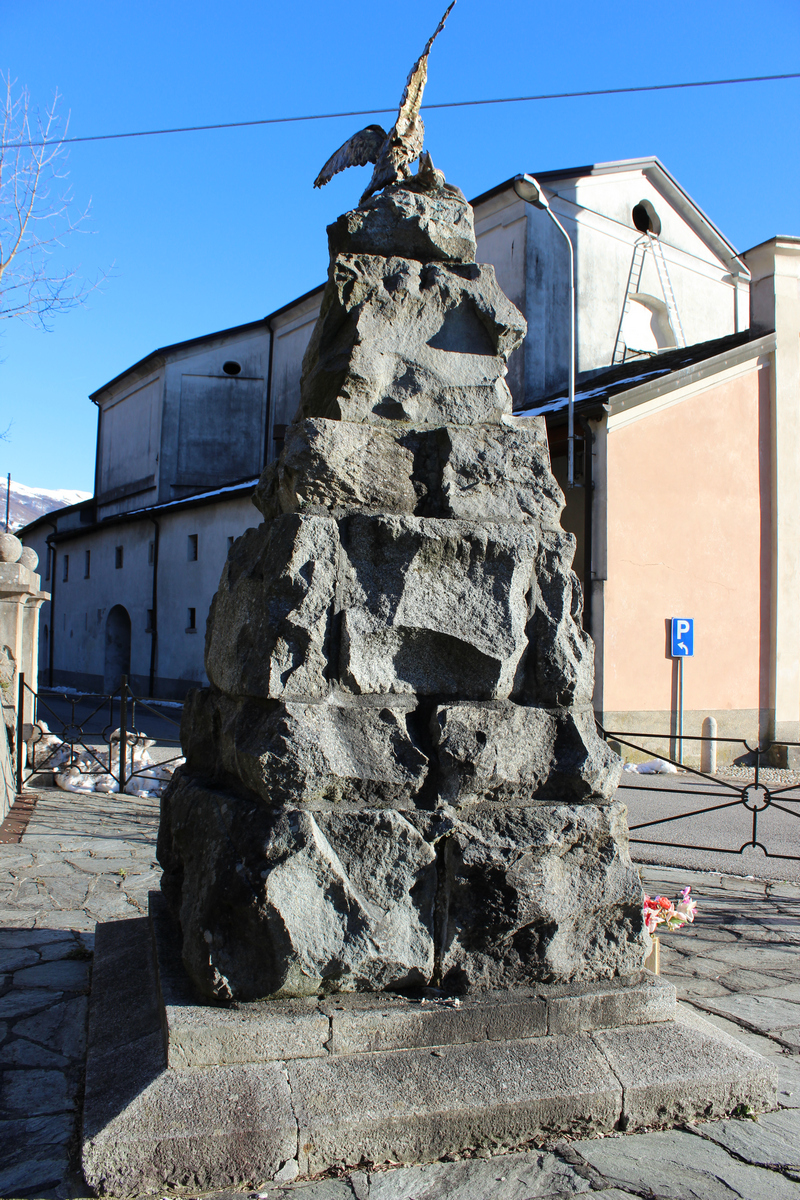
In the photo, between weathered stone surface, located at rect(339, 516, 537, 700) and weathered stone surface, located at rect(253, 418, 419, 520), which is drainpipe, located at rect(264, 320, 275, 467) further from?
weathered stone surface, located at rect(339, 516, 537, 700)

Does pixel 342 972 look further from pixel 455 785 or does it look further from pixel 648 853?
pixel 648 853

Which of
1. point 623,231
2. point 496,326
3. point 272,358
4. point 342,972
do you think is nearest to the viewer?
point 342,972

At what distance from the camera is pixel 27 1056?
2896 mm

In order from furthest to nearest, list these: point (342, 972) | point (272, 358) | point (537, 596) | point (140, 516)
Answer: point (272, 358), point (140, 516), point (537, 596), point (342, 972)

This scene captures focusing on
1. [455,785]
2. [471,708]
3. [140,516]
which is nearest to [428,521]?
[471,708]

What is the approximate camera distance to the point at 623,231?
1833cm

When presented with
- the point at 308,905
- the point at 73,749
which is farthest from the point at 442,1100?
the point at 73,749

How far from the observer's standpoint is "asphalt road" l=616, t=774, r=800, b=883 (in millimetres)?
6012

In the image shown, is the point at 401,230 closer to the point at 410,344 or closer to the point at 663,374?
the point at 410,344

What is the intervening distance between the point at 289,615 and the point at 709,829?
6.54 metres

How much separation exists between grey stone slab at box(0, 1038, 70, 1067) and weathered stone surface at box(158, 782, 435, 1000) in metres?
0.77

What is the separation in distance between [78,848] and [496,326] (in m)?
4.67

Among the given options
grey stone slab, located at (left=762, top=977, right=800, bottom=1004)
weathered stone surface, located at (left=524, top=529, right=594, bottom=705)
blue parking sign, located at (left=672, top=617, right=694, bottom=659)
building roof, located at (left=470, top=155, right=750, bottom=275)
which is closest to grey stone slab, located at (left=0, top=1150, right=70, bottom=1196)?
weathered stone surface, located at (left=524, top=529, right=594, bottom=705)

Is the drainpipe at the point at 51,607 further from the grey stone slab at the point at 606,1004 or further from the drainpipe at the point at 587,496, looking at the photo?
the grey stone slab at the point at 606,1004
